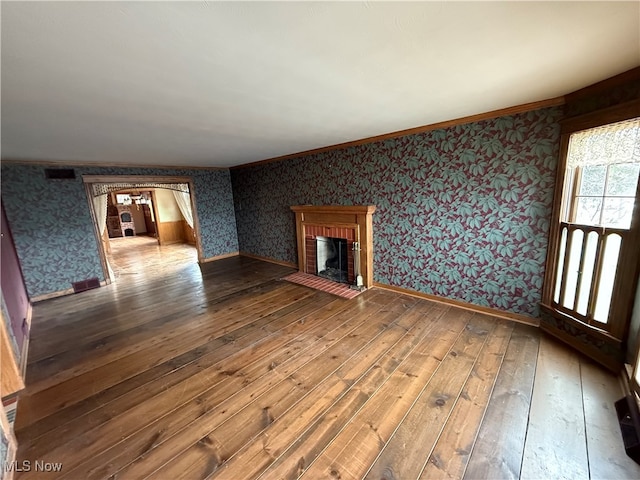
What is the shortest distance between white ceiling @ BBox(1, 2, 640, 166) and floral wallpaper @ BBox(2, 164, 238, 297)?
193cm

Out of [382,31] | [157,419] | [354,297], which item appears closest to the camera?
[382,31]

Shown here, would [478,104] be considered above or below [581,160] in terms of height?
above

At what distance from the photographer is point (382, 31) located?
1.13 meters

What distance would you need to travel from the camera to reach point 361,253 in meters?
3.67

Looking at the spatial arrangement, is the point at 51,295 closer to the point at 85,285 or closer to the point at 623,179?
the point at 85,285

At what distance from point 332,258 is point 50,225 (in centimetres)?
438

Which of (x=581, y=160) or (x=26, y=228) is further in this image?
(x=26, y=228)

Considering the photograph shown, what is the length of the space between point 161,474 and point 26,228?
14.4ft

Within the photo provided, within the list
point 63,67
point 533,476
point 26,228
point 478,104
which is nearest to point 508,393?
point 533,476

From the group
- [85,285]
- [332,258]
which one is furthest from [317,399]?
[85,285]

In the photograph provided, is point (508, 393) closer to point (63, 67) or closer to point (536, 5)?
point (536, 5)

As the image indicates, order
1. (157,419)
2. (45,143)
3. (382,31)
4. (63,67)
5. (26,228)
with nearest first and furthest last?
(382,31)
(63,67)
(157,419)
(45,143)
(26,228)

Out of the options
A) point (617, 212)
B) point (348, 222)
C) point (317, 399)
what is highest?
point (617, 212)

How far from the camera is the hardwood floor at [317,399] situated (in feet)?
4.33
